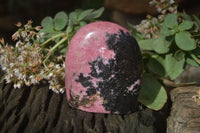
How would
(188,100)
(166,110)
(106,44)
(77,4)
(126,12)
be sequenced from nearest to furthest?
1. (106,44)
2. (188,100)
3. (166,110)
4. (126,12)
5. (77,4)

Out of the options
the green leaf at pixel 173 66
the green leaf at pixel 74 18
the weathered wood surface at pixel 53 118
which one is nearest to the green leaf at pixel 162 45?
the green leaf at pixel 173 66

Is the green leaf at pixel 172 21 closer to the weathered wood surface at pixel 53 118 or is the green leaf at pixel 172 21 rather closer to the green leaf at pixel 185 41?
the green leaf at pixel 185 41

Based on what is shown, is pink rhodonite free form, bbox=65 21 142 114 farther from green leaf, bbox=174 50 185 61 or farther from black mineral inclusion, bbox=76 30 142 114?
green leaf, bbox=174 50 185 61

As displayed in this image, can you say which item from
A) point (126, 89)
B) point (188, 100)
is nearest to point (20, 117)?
point (126, 89)

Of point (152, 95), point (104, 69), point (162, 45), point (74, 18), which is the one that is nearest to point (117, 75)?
point (104, 69)

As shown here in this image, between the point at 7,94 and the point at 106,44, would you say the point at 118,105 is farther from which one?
the point at 7,94

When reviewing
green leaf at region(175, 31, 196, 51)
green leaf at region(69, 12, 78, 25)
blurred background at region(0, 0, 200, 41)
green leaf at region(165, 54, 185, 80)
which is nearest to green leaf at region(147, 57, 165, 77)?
green leaf at region(165, 54, 185, 80)
